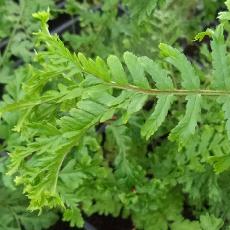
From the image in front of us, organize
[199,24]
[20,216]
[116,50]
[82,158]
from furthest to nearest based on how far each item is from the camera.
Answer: [199,24]
[116,50]
[20,216]
[82,158]

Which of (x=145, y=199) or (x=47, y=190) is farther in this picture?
(x=145, y=199)

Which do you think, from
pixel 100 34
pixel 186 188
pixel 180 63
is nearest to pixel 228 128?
pixel 180 63

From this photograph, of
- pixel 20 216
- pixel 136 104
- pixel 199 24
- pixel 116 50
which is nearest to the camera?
pixel 136 104

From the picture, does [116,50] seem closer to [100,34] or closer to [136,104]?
[100,34]

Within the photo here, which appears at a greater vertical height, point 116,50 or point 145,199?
point 116,50

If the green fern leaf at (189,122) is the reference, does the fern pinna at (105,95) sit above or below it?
above

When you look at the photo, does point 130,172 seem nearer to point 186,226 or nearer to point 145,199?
point 145,199

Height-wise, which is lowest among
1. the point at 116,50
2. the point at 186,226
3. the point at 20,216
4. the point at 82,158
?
the point at 186,226

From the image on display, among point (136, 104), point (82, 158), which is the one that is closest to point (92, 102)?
point (136, 104)

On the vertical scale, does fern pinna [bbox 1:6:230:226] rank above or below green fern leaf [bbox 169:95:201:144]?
above
